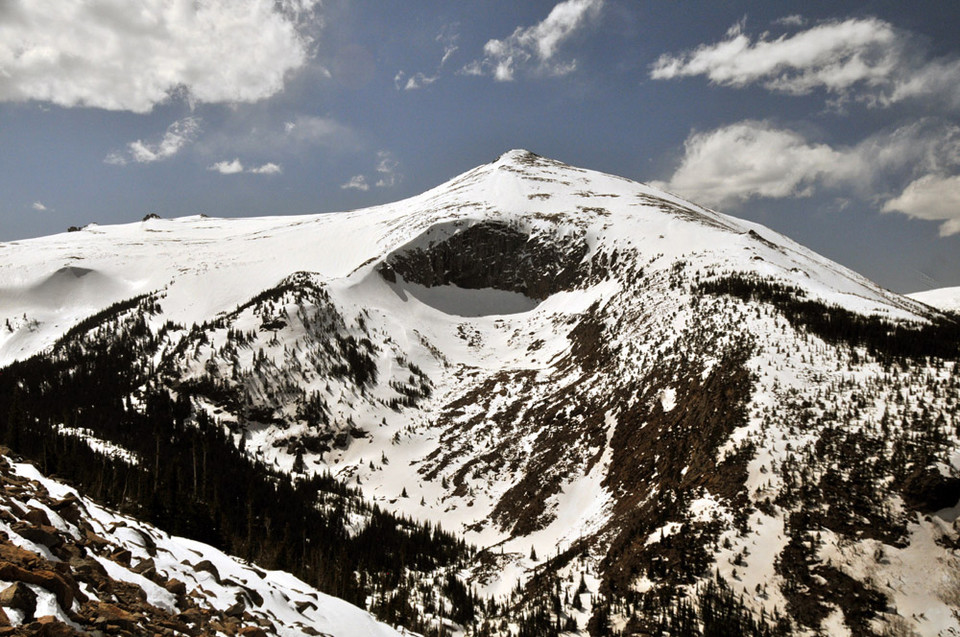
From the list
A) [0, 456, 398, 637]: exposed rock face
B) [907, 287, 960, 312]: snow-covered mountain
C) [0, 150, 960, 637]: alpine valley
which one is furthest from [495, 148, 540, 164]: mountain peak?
[0, 456, 398, 637]: exposed rock face

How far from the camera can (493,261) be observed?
98.9 metres

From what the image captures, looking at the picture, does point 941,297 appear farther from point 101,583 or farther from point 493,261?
point 101,583

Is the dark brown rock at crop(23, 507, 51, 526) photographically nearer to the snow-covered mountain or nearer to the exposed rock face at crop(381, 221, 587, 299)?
the exposed rock face at crop(381, 221, 587, 299)

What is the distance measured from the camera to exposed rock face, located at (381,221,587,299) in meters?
91.1

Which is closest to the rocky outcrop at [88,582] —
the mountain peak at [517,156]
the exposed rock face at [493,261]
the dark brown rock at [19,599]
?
the dark brown rock at [19,599]

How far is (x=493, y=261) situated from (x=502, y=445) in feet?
176

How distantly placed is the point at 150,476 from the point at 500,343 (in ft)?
166

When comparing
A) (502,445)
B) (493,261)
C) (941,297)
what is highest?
(941,297)

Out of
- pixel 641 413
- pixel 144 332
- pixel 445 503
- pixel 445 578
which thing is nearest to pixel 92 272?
pixel 144 332

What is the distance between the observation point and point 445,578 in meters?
36.8

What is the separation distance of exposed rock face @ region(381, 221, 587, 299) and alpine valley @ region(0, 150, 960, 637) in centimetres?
51

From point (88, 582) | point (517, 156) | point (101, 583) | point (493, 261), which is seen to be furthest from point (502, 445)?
point (517, 156)

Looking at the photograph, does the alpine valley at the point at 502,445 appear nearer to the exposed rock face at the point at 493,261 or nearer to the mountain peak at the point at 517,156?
the exposed rock face at the point at 493,261

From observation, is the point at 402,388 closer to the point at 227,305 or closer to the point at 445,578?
the point at 445,578
